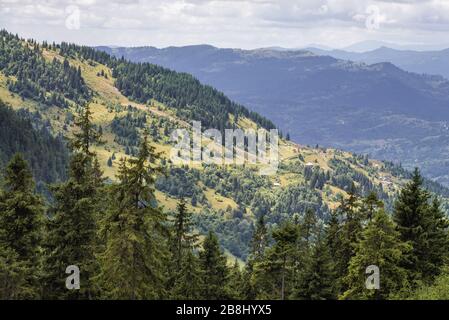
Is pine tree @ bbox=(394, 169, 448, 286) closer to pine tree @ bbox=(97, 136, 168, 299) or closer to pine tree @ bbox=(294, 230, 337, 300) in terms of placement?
pine tree @ bbox=(294, 230, 337, 300)

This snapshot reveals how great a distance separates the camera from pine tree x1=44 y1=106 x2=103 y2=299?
3803cm

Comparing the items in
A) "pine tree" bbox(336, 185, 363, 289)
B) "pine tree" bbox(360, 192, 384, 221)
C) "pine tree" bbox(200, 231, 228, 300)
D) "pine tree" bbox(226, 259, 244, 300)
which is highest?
"pine tree" bbox(360, 192, 384, 221)

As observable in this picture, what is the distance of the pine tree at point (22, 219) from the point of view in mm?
37781

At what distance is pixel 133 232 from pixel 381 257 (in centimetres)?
1860

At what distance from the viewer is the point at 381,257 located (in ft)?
136

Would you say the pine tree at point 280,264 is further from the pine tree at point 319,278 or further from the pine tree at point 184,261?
the pine tree at point 184,261

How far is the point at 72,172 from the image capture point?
128ft

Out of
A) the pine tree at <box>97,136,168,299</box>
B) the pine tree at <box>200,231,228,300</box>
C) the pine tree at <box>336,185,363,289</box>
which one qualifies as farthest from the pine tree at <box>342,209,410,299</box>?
the pine tree at <box>97,136,168,299</box>

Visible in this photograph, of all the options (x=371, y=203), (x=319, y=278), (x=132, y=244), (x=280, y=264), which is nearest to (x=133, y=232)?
(x=132, y=244)

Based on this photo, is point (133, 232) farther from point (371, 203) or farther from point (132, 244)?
point (371, 203)

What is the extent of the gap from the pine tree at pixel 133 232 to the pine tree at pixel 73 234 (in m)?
2.58

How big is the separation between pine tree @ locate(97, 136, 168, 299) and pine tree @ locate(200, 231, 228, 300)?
56.9ft
